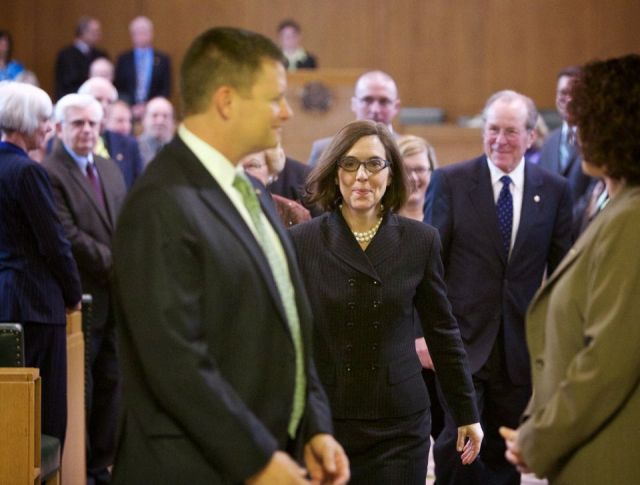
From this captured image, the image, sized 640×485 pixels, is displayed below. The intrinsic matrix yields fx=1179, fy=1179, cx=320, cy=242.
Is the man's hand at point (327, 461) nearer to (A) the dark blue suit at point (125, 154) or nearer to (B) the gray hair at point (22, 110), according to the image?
(B) the gray hair at point (22, 110)

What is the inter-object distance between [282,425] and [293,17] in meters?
10.7

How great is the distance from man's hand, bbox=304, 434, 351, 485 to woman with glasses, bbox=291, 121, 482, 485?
0.99 metres

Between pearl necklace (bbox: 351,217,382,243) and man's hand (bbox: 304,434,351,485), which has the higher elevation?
pearl necklace (bbox: 351,217,382,243)

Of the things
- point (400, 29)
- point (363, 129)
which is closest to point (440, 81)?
point (400, 29)

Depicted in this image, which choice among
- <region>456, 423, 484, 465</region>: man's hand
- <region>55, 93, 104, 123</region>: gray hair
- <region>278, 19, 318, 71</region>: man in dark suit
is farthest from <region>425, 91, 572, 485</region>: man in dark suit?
<region>278, 19, 318, 71</region>: man in dark suit

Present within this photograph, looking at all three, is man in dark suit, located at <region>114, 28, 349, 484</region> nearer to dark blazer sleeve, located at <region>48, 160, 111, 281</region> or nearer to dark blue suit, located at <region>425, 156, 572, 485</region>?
dark blue suit, located at <region>425, 156, 572, 485</region>

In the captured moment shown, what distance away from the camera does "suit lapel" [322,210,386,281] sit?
354 centimetres

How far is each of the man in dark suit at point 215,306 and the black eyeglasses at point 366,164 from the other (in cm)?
121

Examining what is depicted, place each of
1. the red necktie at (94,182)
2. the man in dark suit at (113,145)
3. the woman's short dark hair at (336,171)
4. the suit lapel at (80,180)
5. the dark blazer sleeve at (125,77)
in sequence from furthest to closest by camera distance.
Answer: the dark blazer sleeve at (125,77), the man in dark suit at (113,145), the red necktie at (94,182), the suit lapel at (80,180), the woman's short dark hair at (336,171)

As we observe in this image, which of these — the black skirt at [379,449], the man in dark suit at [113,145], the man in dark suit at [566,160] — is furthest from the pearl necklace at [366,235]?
the man in dark suit at [113,145]

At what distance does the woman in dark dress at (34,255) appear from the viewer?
15.4 feet

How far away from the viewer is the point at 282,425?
2.40m

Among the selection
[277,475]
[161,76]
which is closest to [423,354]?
[277,475]

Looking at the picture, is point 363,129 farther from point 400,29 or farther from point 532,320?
point 400,29
